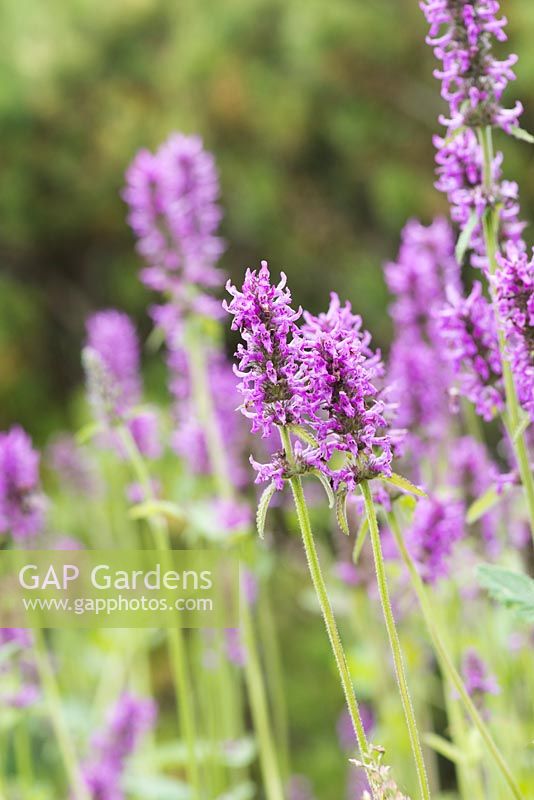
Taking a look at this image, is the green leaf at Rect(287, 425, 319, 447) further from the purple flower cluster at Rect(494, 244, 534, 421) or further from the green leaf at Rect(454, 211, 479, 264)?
the green leaf at Rect(454, 211, 479, 264)

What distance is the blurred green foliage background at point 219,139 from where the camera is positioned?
6176 millimetres

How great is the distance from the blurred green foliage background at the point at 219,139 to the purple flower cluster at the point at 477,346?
3624mm

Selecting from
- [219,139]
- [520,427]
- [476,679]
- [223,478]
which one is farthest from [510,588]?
[219,139]

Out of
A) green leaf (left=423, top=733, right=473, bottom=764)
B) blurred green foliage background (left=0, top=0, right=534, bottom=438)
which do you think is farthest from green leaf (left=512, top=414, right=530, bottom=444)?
blurred green foliage background (left=0, top=0, right=534, bottom=438)

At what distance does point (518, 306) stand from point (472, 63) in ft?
1.88

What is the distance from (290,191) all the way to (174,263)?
11.2 ft

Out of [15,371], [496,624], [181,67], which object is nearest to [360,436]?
[496,624]

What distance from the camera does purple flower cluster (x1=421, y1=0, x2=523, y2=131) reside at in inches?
73.3

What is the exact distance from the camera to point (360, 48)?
620 centimetres

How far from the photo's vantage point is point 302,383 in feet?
4.61

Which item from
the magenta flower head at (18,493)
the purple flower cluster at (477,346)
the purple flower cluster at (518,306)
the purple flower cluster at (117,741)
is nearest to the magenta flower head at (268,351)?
the purple flower cluster at (518,306)

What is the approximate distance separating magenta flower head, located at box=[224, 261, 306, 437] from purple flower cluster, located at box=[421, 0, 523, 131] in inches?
28.1

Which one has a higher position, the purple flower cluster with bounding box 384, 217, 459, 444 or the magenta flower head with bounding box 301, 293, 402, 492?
the purple flower cluster with bounding box 384, 217, 459, 444

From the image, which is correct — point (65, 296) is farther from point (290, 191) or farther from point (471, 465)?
point (471, 465)
